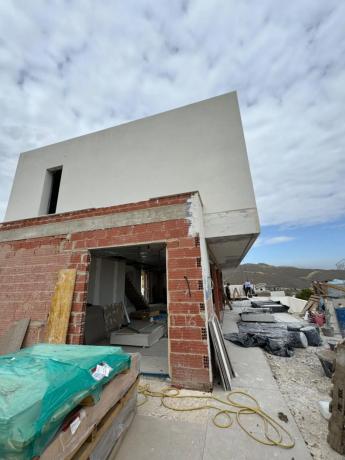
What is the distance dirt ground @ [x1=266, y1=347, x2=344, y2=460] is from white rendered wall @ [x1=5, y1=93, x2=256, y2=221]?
3627mm

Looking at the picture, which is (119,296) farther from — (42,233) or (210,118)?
(210,118)

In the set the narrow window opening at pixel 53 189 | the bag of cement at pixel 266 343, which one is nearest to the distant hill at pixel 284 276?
the bag of cement at pixel 266 343

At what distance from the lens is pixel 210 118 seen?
19.7 feet

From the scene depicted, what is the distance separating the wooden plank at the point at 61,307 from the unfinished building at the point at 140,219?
12cm

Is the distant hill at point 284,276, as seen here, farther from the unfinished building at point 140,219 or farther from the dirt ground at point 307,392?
the unfinished building at point 140,219

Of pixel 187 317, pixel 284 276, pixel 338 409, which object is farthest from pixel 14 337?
pixel 284 276

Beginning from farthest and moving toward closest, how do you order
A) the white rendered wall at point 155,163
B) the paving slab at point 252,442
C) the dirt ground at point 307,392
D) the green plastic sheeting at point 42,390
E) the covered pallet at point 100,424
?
the white rendered wall at point 155,163, the dirt ground at point 307,392, the paving slab at point 252,442, the covered pallet at point 100,424, the green plastic sheeting at point 42,390

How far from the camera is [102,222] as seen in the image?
4.66m

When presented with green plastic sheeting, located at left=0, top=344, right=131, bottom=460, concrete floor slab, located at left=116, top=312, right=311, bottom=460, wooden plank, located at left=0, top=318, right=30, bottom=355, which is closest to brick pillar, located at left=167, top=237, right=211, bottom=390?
concrete floor slab, located at left=116, top=312, right=311, bottom=460

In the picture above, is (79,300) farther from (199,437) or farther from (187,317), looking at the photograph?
(199,437)

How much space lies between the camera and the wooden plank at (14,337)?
4332mm

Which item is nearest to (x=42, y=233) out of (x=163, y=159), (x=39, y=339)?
(x=39, y=339)

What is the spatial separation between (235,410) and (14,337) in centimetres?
465

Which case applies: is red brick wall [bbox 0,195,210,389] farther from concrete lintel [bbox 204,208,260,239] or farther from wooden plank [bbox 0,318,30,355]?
concrete lintel [bbox 204,208,260,239]
